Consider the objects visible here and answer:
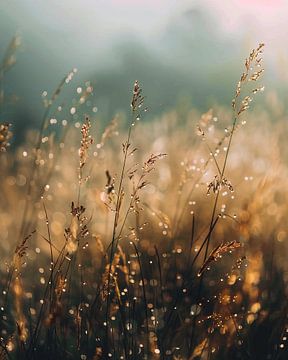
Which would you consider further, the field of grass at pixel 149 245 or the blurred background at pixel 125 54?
the blurred background at pixel 125 54

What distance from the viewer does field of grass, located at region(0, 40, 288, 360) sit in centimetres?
167

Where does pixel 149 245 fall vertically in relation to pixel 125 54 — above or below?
below

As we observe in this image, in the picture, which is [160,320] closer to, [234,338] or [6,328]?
[234,338]

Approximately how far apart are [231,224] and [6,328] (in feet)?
5.09

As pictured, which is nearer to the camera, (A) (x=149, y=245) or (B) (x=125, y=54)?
(A) (x=149, y=245)

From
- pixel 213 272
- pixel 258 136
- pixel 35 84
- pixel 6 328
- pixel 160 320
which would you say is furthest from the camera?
pixel 35 84

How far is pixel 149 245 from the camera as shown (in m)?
3.13

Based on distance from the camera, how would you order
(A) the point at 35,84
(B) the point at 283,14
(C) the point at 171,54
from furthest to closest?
(C) the point at 171,54, (A) the point at 35,84, (B) the point at 283,14

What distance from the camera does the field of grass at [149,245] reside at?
1.67 metres

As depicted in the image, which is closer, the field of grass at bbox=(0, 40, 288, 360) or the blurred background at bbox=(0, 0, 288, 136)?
the field of grass at bbox=(0, 40, 288, 360)

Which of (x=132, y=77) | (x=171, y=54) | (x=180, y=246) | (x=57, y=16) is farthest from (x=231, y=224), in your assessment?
(x=57, y=16)

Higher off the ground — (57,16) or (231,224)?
(57,16)

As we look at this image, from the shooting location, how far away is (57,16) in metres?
31.5

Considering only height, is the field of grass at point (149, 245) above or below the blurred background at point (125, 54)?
below
